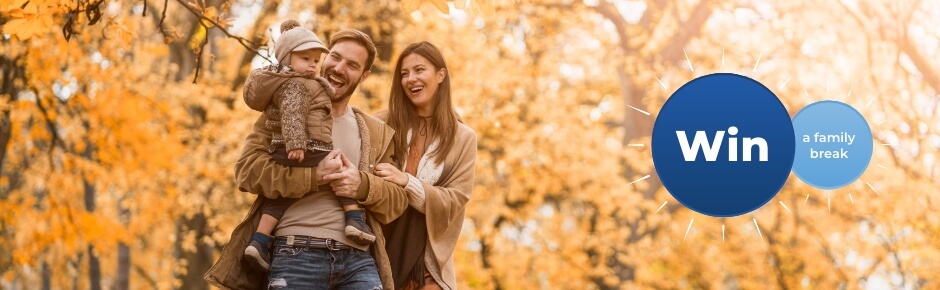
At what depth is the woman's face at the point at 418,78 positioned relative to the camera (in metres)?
3.98

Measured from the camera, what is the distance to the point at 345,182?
348 cm

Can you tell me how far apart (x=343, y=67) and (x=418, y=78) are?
0.39m

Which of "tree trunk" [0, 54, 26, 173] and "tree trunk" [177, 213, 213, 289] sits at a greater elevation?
"tree trunk" [0, 54, 26, 173]

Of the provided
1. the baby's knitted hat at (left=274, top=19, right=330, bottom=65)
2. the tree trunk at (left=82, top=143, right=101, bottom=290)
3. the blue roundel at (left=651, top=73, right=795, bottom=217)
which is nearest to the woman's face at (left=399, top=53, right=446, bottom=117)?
the baby's knitted hat at (left=274, top=19, right=330, bottom=65)

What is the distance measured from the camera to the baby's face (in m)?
3.52

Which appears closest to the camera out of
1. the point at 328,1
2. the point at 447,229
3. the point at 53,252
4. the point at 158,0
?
the point at 447,229

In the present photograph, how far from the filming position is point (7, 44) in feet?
32.8

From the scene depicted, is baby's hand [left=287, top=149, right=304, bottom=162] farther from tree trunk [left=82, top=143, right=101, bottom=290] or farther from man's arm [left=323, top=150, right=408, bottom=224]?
tree trunk [left=82, top=143, right=101, bottom=290]

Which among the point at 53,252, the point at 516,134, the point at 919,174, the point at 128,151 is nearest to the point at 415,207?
the point at 919,174

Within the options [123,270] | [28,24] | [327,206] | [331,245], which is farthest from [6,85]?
[331,245]

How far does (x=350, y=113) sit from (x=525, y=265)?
11006 mm

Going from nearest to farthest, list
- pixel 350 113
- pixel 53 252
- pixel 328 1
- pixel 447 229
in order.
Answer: pixel 350 113, pixel 447 229, pixel 328 1, pixel 53 252

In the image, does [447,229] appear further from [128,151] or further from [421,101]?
[128,151]

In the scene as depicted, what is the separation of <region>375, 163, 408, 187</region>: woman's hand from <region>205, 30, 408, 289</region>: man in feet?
0.09
